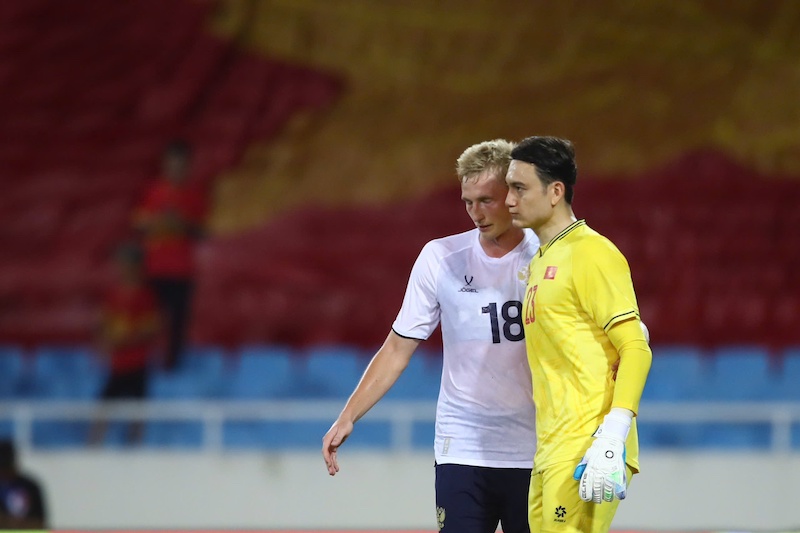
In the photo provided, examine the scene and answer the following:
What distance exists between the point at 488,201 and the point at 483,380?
1.35 feet

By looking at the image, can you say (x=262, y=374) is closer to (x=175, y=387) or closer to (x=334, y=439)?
(x=175, y=387)

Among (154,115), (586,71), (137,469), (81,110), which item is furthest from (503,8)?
(137,469)

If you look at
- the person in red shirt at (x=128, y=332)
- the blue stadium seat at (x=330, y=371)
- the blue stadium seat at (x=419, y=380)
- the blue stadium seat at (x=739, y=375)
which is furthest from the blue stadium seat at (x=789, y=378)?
the person in red shirt at (x=128, y=332)

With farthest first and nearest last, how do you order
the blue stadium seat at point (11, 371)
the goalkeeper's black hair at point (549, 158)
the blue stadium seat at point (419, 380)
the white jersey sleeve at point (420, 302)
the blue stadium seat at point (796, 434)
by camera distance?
the blue stadium seat at point (11, 371) < the blue stadium seat at point (419, 380) < the blue stadium seat at point (796, 434) < the white jersey sleeve at point (420, 302) < the goalkeeper's black hair at point (549, 158)

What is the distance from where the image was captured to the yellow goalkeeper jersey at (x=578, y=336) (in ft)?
7.33

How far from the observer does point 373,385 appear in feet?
8.95

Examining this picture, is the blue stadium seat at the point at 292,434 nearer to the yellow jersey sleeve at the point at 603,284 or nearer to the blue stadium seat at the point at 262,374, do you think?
the blue stadium seat at the point at 262,374

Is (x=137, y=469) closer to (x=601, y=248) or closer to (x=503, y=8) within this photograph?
(x=503, y=8)

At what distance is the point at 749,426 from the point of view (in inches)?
259

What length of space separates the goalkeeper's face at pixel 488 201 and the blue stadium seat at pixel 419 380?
4288 millimetres

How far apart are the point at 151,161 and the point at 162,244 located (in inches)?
22.8

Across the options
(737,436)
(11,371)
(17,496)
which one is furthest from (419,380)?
(11,371)

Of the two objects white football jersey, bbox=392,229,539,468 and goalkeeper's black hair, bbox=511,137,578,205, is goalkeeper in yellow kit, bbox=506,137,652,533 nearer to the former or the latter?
goalkeeper's black hair, bbox=511,137,578,205

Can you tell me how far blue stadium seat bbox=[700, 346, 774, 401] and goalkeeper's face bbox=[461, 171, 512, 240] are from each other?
4397 millimetres
